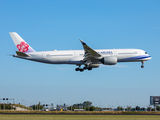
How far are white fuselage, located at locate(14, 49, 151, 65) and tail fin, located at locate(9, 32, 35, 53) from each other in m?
3.24

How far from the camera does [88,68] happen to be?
230ft

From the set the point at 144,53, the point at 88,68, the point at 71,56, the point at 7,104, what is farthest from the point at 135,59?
the point at 7,104

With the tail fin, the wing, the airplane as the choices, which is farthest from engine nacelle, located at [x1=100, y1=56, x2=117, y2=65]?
the tail fin

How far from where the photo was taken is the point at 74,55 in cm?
6750

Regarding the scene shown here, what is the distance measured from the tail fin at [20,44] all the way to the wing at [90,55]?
15307 millimetres

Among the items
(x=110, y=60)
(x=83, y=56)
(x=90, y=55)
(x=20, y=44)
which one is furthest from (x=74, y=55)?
(x=20, y=44)

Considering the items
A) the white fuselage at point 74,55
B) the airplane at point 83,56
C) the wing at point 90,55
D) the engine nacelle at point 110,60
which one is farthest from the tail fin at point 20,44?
the engine nacelle at point 110,60

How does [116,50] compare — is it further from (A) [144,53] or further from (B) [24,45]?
(B) [24,45]

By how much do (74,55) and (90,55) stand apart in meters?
4.38

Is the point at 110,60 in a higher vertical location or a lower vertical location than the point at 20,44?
lower

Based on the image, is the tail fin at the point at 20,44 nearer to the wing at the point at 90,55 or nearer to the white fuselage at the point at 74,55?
the white fuselage at the point at 74,55

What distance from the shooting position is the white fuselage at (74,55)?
67312mm

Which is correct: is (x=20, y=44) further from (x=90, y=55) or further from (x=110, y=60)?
(x=110, y=60)

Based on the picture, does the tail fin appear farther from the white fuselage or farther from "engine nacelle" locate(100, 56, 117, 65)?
"engine nacelle" locate(100, 56, 117, 65)
